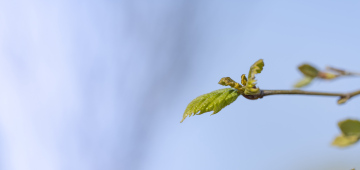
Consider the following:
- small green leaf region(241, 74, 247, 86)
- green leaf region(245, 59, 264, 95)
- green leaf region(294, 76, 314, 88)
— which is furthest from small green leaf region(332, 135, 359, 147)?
small green leaf region(241, 74, 247, 86)

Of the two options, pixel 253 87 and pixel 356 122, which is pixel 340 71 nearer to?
pixel 356 122

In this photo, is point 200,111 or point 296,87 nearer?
point 296,87

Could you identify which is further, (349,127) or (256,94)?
(256,94)

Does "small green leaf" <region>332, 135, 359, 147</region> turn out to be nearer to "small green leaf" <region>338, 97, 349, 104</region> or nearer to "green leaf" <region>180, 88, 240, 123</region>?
"small green leaf" <region>338, 97, 349, 104</region>

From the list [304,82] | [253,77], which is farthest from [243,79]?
[304,82]

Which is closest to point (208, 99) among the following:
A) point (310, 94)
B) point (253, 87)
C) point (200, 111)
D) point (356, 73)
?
point (200, 111)

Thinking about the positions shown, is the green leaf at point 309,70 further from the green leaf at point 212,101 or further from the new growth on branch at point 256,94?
the green leaf at point 212,101

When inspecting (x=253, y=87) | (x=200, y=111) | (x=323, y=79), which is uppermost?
(x=323, y=79)

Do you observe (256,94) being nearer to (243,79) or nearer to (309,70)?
(243,79)

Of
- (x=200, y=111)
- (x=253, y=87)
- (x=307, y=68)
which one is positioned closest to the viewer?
(x=307, y=68)
